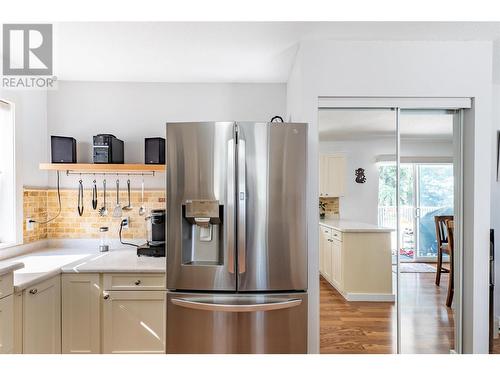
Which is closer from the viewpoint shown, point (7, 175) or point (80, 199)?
point (7, 175)

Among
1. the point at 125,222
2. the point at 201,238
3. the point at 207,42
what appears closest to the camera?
the point at 201,238

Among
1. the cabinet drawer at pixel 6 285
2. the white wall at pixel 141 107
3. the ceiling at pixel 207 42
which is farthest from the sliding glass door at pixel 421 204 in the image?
the cabinet drawer at pixel 6 285

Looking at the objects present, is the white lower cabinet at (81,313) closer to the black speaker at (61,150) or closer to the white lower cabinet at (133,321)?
the white lower cabinet at (133,321)

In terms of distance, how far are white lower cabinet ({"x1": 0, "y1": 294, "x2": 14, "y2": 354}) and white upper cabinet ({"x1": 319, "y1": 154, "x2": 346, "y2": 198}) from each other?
6.48 ft

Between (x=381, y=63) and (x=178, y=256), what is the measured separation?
1.84 meters

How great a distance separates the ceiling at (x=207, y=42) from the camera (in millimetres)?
2049

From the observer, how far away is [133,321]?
7.87 ft

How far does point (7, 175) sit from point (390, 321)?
310 cm

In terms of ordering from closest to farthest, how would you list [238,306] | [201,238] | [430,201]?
1. [238,306]
2. [201,238]
3. [430,201]

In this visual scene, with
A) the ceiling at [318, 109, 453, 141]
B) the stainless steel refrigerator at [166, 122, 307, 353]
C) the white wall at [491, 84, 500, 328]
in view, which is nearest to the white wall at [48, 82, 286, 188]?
the ceiling at [318, 109, 453, 141]

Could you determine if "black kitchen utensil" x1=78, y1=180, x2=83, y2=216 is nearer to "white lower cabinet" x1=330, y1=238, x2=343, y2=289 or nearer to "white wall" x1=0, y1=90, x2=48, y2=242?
"white wall" x1=0, y1=90, x2=48, y2=242

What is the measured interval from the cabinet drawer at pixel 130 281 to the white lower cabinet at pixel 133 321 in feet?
0.12

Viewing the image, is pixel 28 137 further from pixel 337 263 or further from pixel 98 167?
pixel 337 263

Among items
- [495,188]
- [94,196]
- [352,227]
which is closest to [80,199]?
[94,196]
